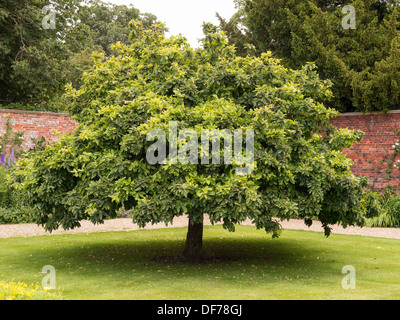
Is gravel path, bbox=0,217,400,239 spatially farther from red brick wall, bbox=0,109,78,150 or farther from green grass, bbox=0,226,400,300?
red brick wall, bbox=0,109,78,150

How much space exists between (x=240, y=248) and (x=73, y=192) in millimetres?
4400

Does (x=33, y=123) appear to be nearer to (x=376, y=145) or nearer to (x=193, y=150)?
(x=193, y=150)

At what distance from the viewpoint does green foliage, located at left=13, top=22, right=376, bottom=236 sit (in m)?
7.20

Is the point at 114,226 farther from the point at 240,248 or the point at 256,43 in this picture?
the point at 256,43

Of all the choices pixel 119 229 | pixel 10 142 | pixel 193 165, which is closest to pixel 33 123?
pixel 10 142

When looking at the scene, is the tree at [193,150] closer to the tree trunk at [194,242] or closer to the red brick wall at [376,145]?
the tree trunk at [194,242]

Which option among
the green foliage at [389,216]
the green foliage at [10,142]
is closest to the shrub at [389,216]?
the green foliage at [389,216]

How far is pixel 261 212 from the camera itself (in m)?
7.47

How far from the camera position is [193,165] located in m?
7.20

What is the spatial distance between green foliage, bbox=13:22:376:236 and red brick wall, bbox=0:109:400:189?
6845mm

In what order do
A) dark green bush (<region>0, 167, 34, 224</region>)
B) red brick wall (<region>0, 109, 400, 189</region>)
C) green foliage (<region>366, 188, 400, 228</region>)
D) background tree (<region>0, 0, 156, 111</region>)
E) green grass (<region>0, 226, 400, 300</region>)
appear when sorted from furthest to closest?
background tree (<region>0, 0, 156, 111</region>) < red brick wall (<region>0, 109, 400, 189</region>) < green foliage (<region>366, 188, 400, 228</region>) < dark green bush (<region>0, 167, 34, 224</region>) < green grass (<region>0, 226, 400, 300</region>)

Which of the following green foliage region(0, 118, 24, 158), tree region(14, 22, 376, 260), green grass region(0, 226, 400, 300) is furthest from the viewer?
green foliage region(0, 118, 24, 158)

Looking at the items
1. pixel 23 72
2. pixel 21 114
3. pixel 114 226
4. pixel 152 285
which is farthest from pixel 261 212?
pixel 23 72

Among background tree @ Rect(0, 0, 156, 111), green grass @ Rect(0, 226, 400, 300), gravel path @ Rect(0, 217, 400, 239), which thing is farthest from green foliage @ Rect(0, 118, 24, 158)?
green grass @ Rect(0, 226, 400, 300)
